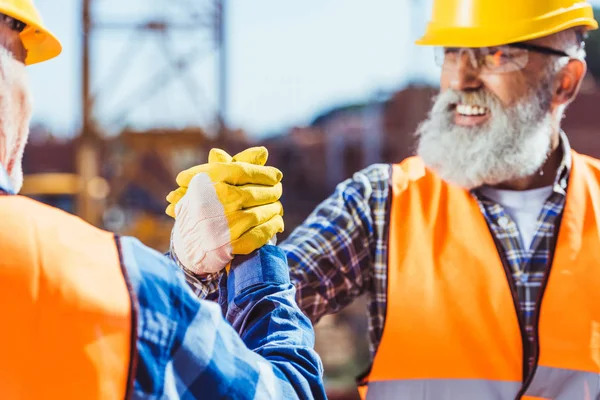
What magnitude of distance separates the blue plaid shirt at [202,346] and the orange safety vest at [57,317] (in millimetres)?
31

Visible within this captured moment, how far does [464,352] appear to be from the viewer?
2049mm

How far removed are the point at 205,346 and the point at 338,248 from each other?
42.1 inches

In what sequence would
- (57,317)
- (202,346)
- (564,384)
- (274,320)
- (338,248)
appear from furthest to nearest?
(338,248), (564,384), (274,320), (202,346), (57,317)

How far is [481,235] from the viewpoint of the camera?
217 centimetres

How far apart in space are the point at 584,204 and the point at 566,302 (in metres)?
0.34

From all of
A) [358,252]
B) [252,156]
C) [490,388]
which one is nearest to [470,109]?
[358,252]

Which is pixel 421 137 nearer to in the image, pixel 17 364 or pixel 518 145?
pixel 518 145

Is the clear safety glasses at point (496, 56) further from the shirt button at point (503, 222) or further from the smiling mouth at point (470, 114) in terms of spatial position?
the shirt button at point (503, 222)

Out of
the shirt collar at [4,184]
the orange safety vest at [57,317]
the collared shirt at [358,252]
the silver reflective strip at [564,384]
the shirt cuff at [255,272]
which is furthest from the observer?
the collared shirt at [358,252]

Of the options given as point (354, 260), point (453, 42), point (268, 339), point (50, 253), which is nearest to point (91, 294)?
point (50, 253)

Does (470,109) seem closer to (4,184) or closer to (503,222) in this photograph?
(503,222)

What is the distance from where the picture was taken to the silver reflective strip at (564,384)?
78.5 inches

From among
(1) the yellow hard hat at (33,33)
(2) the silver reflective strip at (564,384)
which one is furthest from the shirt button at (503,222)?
(1) the yellow hard hat at (33,33)

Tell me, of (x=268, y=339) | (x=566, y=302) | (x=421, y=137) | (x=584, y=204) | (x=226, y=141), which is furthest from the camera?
(x=226, y=141)
